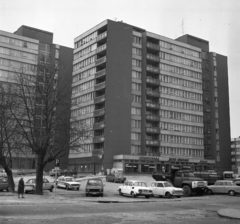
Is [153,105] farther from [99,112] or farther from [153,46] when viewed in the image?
[153,46]

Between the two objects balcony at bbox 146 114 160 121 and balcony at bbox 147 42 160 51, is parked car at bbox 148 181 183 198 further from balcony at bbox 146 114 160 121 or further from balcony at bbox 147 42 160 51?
balcony at bbox 147 42 160 51

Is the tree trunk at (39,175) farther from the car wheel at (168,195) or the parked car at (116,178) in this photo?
the parked car at (116,178)

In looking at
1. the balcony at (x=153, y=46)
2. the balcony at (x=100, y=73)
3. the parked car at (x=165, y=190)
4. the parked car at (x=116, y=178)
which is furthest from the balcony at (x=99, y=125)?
the parked car at (x=165, y=190)

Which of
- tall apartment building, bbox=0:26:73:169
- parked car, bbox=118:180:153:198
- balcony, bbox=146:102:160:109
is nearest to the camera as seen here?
parked car, bbox=118:180:153:198

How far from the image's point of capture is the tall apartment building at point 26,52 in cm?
8306

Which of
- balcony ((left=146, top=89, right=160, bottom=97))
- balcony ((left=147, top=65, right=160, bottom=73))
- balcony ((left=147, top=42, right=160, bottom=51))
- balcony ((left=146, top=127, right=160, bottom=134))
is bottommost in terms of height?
balcony ((left=146, top=127, right=160, bottom=134))

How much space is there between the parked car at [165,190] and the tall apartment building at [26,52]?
53.4 meters

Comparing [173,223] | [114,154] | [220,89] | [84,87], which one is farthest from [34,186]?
[220,89]

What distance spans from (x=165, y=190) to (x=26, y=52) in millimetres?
67597

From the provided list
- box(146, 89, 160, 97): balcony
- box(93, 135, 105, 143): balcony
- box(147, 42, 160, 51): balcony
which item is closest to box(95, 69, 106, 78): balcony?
box(146, 89, 160, 97): balcony

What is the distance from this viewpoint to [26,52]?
87.5 meters

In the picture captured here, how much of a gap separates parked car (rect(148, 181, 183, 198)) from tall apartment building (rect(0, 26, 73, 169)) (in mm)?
53416

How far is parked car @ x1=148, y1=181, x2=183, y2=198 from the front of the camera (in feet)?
97.8

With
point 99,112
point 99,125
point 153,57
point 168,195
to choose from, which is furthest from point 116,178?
point 153,57
